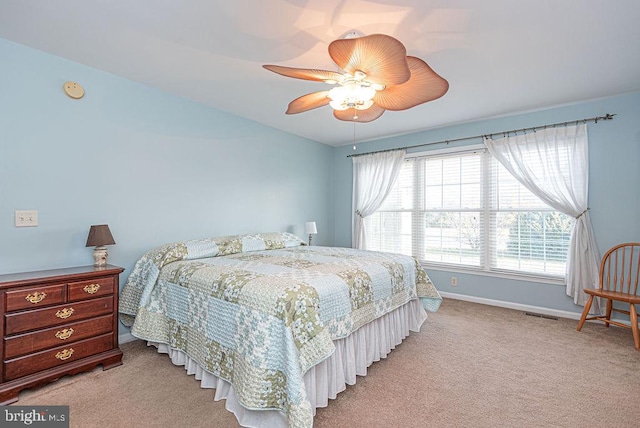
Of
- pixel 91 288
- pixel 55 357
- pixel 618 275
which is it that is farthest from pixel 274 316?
pixel 618 275

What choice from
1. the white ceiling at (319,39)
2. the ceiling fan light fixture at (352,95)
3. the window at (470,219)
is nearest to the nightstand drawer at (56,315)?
the white ceiling at (319,39)

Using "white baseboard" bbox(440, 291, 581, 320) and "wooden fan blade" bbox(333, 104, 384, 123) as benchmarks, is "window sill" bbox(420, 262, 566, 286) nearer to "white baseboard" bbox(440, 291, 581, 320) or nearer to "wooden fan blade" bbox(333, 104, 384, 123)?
"white baseboard" bbox(440, 291, 581, 320)

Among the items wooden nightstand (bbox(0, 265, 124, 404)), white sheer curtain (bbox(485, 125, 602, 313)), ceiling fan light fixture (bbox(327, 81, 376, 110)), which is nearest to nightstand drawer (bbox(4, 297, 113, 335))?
wooden nightstand (bbox(0, 265, 124, 404))

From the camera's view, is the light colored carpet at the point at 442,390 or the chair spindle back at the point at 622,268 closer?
the light colored carpet at the point at 442,390

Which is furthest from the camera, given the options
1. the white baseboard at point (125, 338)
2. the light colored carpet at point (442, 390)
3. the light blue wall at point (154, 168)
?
the white baseboard at point (125, 338)

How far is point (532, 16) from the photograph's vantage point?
183 cm

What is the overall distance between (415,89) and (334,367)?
1.79m

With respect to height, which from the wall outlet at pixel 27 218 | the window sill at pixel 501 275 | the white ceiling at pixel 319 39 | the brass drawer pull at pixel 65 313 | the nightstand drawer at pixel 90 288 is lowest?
the window sill at pixel 501 275

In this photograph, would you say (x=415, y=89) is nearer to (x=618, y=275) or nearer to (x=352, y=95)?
(x=352, y=95)

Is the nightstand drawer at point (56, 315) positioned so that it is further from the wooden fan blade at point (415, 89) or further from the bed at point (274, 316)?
the wooden fan blade at point (415, 89)

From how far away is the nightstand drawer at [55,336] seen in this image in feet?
5.95

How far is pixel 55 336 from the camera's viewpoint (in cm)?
197

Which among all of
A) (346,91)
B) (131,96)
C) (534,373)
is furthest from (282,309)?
(131,96)

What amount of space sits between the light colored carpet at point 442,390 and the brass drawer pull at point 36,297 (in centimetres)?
59
